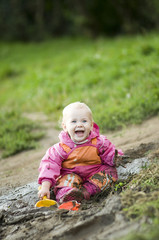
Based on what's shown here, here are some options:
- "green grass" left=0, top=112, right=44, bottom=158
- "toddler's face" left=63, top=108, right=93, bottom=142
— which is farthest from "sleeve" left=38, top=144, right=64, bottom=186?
"green grass" left=0, top=112, right=44, bottom=158

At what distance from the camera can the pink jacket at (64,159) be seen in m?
2.84

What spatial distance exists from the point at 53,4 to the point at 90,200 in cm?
1754

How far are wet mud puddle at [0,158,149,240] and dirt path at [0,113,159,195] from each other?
19.3 inches

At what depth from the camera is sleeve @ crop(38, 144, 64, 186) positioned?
281 centimetres

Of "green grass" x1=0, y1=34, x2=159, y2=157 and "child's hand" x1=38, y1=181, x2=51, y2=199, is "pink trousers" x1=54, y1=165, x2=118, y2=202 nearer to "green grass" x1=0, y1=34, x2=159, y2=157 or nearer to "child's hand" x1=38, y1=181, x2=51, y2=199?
"child's hand" x1=38, y1=181, x2=51, y2=199

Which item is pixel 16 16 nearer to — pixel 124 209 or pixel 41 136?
pixel 41 136

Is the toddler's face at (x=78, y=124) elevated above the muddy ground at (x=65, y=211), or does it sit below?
above

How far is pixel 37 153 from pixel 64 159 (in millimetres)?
1484

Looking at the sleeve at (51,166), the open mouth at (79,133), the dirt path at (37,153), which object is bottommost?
the dirt path at (37,153)

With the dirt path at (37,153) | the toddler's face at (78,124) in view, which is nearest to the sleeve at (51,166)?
the toddler's face at (78,124)

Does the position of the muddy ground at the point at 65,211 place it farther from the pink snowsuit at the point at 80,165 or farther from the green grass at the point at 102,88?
the green grass at the point at 102,88

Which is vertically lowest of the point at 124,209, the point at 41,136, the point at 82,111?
the point at 41,136

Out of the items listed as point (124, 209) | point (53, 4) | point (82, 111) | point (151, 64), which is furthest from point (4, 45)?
point (124, 209)

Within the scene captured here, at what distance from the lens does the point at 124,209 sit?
6.80ft
